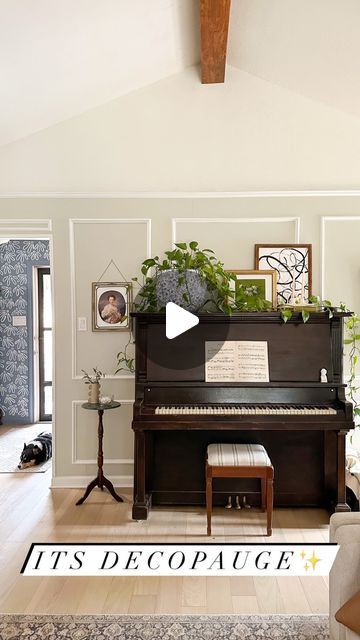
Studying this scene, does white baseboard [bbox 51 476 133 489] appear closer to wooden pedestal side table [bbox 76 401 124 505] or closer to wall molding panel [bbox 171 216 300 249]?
wooden pedestal side table [bbox 76 401 124 505]

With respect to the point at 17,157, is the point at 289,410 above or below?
below

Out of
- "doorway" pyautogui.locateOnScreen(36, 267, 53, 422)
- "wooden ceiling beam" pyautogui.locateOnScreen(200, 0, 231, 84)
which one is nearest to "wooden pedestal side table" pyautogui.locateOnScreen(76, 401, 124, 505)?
"wooden ceiling beam" pyautogui.locateOnScreen(200, 0, 231, 84)

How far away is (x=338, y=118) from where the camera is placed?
403 cm

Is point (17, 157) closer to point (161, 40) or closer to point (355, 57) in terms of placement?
point (161, 40)

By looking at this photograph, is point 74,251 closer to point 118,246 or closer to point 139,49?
point 118,246

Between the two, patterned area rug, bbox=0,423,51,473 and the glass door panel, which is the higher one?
the glass door panel

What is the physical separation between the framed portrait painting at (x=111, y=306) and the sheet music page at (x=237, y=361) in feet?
2.79

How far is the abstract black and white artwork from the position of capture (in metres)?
4.05

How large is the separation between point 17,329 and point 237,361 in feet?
12.0

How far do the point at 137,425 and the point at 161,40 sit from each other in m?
2.65

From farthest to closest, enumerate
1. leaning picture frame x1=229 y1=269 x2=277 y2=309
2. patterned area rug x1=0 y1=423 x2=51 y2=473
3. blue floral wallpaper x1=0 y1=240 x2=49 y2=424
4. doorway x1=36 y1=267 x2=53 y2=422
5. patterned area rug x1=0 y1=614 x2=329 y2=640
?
doorway x1=36 y1=267 x2=53 y2=422 < blue floral wallpaper x1=0 y1=240 x2=49 y2=424 < patterned area rug x1=0 y1=423 x2=51 y2=473 < leaning picture frame x1=229 y1=269 x2=277 y2=309 < patterned area rug x1=0 y1=614 x2=329 y2=640

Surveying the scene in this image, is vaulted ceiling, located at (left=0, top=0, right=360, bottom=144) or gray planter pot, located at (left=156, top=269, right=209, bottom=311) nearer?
vaulted ceiling, located at (left=0, top=0, right=360, bottom=144)

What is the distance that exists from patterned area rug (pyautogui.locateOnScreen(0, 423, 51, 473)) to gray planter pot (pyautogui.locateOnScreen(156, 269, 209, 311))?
213cm

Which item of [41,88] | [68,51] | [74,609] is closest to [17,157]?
[41,88]
